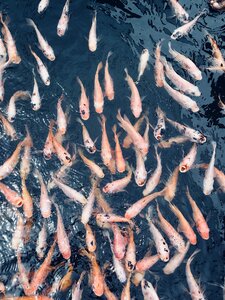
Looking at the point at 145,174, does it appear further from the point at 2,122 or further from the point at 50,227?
the point at 2,122

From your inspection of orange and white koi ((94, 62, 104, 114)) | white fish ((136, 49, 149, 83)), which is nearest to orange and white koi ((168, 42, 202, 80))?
white fish ((136, 49, 149, 83))

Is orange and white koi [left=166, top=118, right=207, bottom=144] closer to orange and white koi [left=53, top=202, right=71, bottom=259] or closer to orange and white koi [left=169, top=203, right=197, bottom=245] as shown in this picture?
orange and white koi [left=169, top=203, right=197, bottom=245]

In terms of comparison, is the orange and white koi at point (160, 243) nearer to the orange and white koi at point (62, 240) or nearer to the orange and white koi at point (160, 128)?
the orange and white koi at point (62, 240)

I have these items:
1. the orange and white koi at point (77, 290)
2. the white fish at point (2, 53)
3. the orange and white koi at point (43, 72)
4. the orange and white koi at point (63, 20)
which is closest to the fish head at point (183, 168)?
the orange and white koi at point (77, 290)

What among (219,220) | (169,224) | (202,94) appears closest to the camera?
(169,224)

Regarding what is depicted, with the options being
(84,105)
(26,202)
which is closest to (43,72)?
(84,105)

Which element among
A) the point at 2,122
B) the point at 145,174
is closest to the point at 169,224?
the point at 145,174
